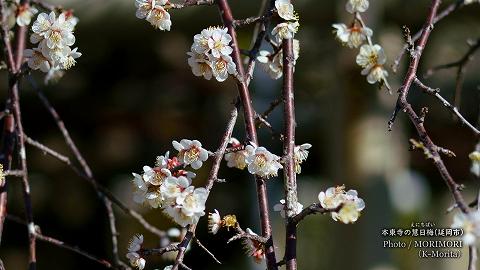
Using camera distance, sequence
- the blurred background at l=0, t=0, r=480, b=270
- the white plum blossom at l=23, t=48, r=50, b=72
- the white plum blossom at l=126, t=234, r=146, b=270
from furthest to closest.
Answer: the blurred background at l=0, t=0, r=480, b=270, the white plum blossom at l=23, t=48, r=50, b=72, the white plum blossom at l=126, t=234, r=146, b=270

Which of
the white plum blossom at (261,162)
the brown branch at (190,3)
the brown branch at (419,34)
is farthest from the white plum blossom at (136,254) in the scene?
the brown branch at (419,34)

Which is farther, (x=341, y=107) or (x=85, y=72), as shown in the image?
(x=85, y=72)

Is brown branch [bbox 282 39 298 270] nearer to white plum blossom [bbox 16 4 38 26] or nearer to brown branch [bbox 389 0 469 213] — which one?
brown branch [bbox 389 0 469 213]

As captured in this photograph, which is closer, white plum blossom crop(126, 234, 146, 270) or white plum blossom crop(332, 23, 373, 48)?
white plum blossom crop(126, 234, 146, 270)

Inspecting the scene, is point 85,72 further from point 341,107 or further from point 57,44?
point 57,44

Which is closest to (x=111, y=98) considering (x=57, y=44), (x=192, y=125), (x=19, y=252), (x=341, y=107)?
(x=192, y=125)

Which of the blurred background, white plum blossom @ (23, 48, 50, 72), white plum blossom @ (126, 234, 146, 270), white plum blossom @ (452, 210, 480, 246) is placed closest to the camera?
white plum blossom @ (452, 210, 480, 246)

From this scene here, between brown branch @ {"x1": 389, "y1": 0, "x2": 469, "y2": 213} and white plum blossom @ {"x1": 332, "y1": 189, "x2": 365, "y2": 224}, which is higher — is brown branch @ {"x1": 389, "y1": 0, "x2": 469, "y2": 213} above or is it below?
above

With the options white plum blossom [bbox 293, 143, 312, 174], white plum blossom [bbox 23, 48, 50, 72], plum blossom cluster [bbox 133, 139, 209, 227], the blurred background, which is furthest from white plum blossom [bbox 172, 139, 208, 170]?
the blurred background
